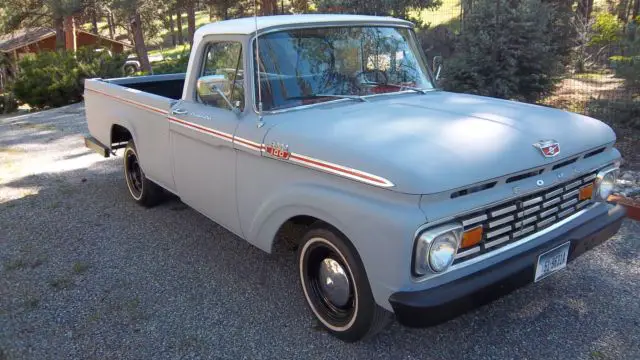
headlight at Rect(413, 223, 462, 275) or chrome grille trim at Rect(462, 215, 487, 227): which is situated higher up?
chrome grille trim at Rect(462, 215, 487, 227)

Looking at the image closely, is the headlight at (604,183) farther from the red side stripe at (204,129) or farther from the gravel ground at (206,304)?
the red side stripe at (204,129)

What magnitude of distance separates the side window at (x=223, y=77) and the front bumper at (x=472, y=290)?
1.83 meters

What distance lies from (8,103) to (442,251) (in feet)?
66.1

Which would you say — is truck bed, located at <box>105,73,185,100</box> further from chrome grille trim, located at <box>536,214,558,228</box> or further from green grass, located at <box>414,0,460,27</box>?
green grass, located at <box>414,0,460,27</box>

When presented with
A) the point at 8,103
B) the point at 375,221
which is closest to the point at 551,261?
the point at 375,221

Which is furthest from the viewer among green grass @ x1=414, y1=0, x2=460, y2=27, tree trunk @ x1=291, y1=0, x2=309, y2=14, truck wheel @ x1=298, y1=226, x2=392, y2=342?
tree trunk @ x1=291, y1=0, x2=309, y2=14

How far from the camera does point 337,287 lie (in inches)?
121

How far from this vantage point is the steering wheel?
3830mm

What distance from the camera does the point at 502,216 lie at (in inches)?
107

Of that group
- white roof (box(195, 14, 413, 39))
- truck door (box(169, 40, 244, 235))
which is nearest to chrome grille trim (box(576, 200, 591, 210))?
white roof (box(195, 14, 413, 39))

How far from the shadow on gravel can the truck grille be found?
703 mm

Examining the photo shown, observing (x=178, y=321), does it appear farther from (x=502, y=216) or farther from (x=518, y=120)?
(x=518, y=120)

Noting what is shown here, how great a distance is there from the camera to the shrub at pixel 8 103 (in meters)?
18.6

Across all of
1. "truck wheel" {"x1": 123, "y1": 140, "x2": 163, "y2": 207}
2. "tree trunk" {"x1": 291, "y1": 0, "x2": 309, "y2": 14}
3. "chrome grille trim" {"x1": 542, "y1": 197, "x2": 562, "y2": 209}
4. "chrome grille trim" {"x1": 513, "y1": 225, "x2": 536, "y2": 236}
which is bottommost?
"truck wheel" {"x1": 123, "y1": 140, "x2": 163, "y2": 207}
